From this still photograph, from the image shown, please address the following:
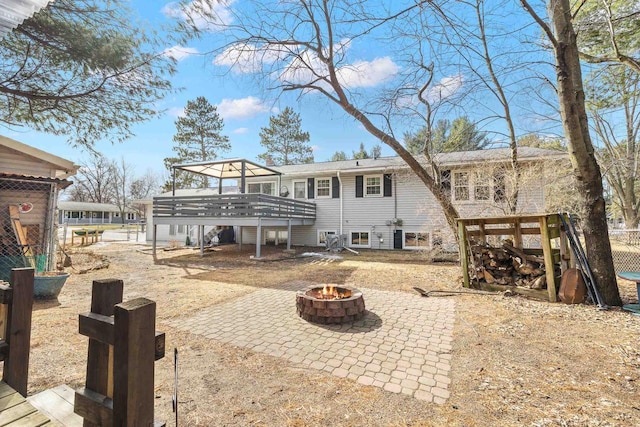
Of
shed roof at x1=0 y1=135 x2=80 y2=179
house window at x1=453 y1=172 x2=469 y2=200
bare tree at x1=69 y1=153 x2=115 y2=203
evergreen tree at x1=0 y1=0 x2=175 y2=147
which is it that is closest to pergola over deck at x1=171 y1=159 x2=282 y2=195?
shed roof at x1=0 y1=135 x2=80 y2=179

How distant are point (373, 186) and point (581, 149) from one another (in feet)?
31.0

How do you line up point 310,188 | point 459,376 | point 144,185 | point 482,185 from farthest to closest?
point 144,185 < point 310,188 < point 482,185 < point 459,376

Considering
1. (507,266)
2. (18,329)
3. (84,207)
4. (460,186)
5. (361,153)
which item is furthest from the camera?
(84,207)

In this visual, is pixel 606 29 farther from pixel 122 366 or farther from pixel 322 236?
pixel 322 236

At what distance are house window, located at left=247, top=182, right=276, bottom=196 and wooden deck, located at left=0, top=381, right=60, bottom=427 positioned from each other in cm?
1566

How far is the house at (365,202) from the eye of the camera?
1036 centimetres

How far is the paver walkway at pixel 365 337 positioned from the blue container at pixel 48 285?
291cm

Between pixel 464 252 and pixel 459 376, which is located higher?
pixel 464 252

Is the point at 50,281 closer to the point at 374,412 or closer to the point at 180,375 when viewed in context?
the point at 180,375

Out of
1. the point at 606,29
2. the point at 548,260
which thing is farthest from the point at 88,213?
the point at 606,29

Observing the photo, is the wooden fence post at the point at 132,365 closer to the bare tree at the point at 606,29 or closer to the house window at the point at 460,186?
the bare tree at the point at 606,29

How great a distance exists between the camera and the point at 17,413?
4.52 ft

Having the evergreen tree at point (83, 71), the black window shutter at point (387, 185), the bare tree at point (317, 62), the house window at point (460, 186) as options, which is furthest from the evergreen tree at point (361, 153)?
the evergreen tree at point (83, 71)

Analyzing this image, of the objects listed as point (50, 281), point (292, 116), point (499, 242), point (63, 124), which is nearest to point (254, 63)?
point (63, 124)
